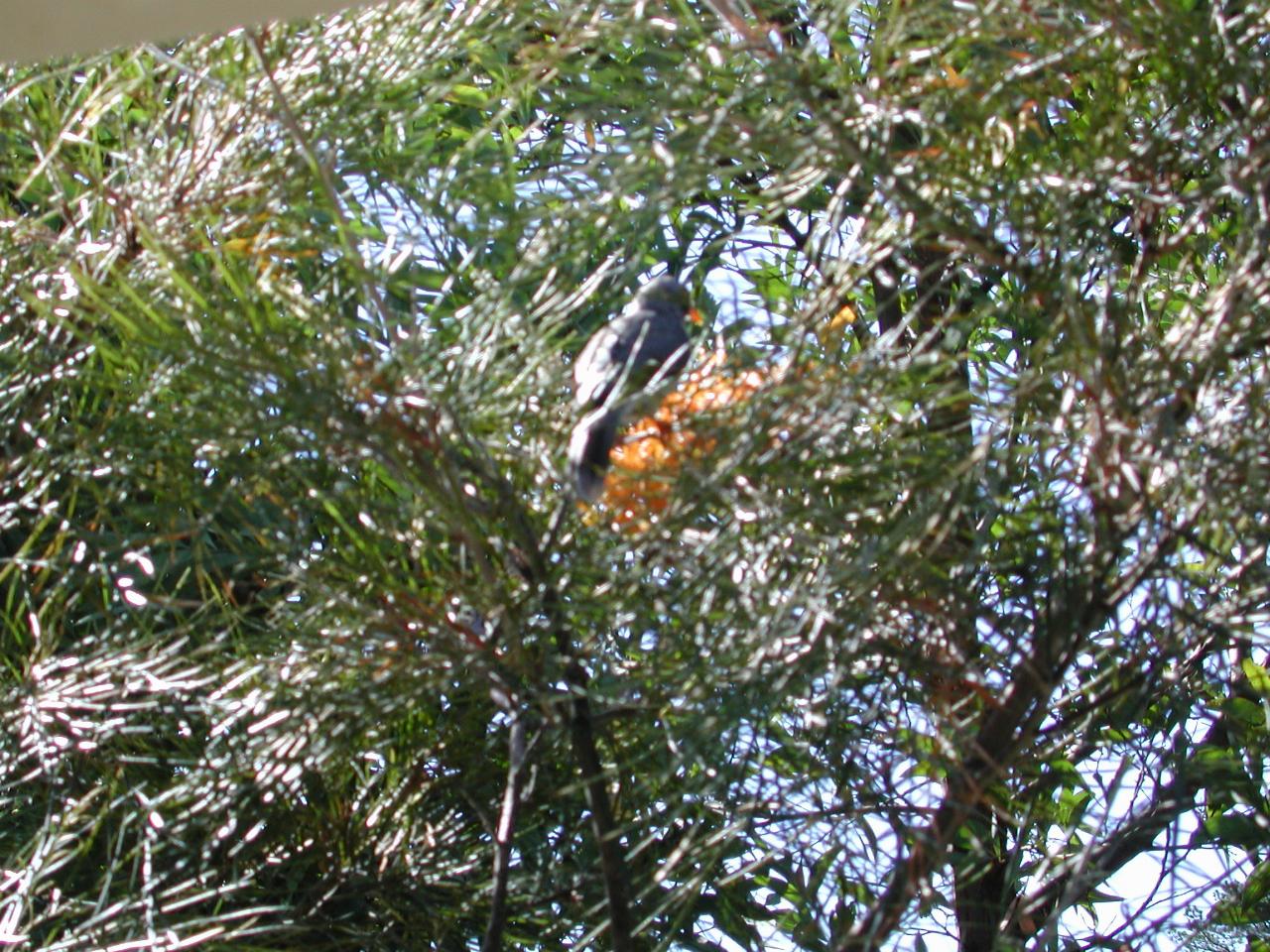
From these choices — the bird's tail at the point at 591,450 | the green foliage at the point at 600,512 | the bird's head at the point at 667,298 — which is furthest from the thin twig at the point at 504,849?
the bird's head at the point at 667,298

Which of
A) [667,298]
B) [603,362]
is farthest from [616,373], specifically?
[667,298]

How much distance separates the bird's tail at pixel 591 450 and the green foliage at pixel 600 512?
2cm

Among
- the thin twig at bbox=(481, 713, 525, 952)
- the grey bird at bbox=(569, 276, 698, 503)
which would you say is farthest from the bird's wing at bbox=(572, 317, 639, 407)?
the thin twig at bbox=(481, 713, 525, 952)

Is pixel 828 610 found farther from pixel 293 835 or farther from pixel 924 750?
pixel 293 835

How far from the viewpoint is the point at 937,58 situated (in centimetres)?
73

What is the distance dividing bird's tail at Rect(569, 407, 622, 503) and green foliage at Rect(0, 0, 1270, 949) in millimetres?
16

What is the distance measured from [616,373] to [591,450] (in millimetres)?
49

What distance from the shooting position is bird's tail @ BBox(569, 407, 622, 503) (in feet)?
2.19

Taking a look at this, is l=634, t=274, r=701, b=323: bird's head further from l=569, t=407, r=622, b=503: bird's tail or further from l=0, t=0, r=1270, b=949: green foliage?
l=569, t=407, r=622, b=503: bird's tail

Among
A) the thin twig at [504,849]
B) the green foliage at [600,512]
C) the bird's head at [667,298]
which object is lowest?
the thin twig at [504,849]

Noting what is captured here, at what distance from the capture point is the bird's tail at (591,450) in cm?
67

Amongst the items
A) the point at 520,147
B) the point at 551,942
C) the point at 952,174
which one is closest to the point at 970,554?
the point at 952,174

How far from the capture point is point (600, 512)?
684 mm

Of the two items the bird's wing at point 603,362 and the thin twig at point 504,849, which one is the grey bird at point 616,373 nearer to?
the bird's wing at point 603,362
